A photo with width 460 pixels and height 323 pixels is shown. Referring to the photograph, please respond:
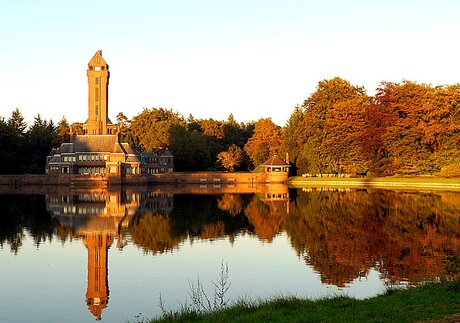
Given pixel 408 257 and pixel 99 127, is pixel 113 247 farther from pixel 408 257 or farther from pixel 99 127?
pixel 99 127

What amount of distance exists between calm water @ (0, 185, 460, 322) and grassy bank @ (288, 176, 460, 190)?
30027 millimetres

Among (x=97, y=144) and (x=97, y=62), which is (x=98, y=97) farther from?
(x=97, y=144)

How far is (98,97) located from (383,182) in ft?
188

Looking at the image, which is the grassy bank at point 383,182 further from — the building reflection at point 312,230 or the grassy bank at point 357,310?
the grassy bank at point 357,310

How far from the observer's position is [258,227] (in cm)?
3653

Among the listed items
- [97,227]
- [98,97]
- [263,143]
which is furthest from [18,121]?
[97,227]

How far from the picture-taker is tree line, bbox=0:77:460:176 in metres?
80.0

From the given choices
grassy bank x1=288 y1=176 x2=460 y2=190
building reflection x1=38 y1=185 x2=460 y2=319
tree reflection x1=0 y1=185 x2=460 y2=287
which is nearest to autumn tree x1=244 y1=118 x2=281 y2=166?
grassy bank x1=288 y1=176 x2=460 y2=190

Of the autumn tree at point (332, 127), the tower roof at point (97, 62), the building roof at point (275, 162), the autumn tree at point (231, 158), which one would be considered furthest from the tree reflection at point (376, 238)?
the tower roof at point (97, 62)

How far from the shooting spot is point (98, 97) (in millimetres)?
108812

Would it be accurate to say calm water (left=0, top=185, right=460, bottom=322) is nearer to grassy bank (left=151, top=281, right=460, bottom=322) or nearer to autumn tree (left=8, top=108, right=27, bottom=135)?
grassy bank (left=151, top=281, right=460, bottom=322)

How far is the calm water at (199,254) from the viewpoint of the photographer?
704 inches

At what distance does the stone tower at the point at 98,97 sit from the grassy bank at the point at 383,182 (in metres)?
37.8

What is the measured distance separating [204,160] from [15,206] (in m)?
63.6
